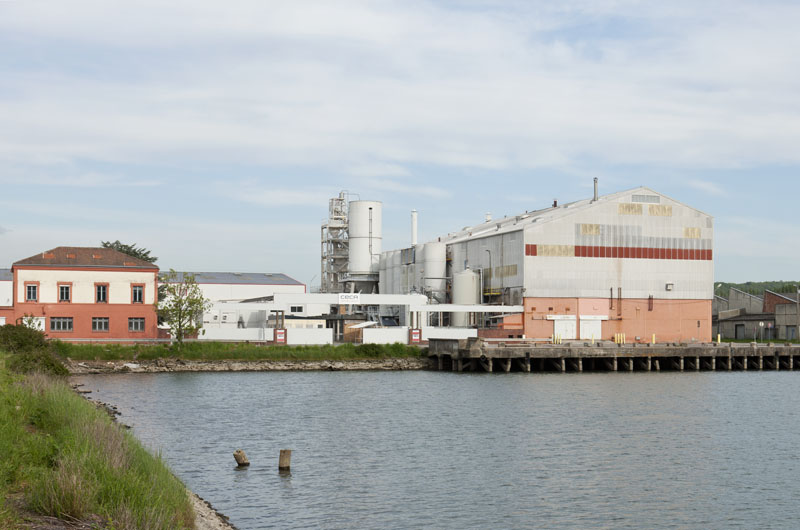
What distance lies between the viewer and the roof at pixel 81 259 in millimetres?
75625

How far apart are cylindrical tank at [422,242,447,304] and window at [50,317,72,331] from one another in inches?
1546

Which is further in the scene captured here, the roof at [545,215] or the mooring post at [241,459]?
the roof at [545,215]

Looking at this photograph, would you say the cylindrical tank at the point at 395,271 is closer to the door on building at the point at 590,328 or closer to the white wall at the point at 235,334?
the door on building at the point at 590,328

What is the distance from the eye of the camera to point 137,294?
256ft

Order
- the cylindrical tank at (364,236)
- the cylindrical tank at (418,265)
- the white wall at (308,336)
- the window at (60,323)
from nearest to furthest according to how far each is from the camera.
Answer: the window at (60,323) → the white wall at (308,336) → the cylindrical tank at (418,265) → the cylindrical tank at (364,236)

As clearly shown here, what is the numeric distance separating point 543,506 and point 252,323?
7899cm

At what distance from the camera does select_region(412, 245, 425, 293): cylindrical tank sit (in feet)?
337

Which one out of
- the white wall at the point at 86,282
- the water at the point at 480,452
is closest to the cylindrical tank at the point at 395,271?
the white wall at the point at 86,282

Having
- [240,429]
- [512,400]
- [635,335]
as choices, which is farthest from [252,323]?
[240,429]

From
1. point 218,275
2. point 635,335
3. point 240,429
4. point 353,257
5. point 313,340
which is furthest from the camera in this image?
point 218,275

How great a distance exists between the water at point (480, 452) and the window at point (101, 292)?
67.6ft

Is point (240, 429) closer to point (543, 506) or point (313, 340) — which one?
point (543, 506)

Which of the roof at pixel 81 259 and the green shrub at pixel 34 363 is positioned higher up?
the roof at pixel 81 259

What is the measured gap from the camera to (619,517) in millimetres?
23016
